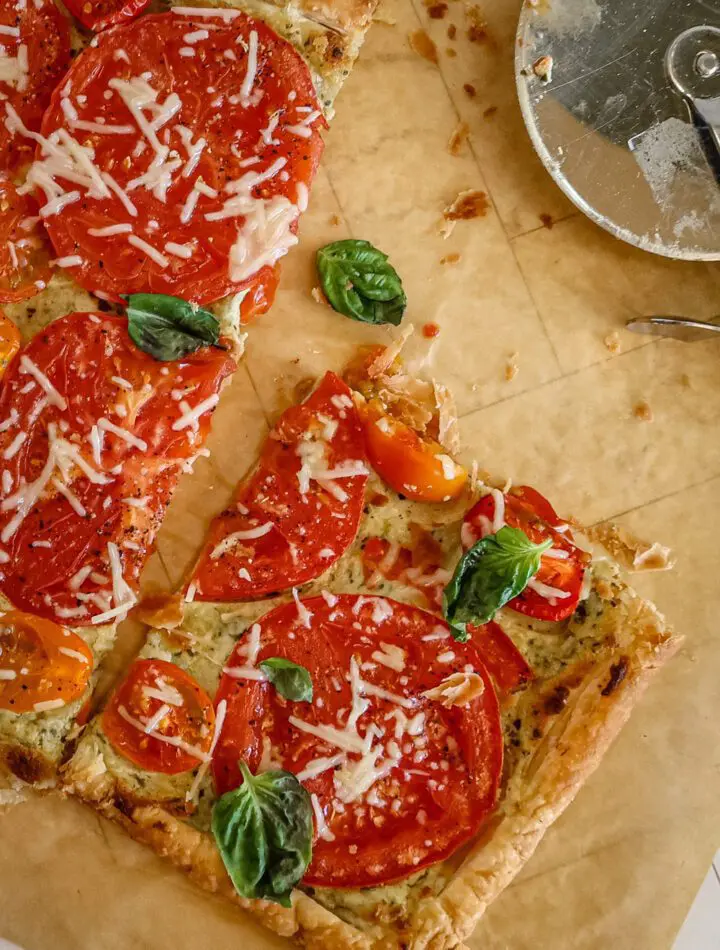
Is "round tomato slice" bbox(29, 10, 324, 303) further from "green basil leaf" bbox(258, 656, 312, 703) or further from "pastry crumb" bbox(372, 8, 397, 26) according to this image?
"green basil leaf" bbox(258, 656, 312, 703)

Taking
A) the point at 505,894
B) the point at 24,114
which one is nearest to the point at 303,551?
the point at 505,894

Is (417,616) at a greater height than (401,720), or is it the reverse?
(417,616)

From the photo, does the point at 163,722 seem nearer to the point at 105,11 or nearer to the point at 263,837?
the point at 263,837

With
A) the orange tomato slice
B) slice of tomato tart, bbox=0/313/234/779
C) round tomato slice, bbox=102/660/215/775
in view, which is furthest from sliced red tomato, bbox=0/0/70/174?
round tomato slice, bbox=102/660/215/775

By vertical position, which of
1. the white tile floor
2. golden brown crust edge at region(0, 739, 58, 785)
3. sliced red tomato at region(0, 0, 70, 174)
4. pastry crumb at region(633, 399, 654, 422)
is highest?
sliced red tomato at region(0, 0, 70, 174)

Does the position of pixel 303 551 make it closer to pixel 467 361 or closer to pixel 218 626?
pixel 218 626

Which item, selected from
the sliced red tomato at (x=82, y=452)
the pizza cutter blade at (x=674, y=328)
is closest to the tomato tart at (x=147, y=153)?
the sliced red tomato at (x=82, y=452)
